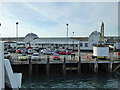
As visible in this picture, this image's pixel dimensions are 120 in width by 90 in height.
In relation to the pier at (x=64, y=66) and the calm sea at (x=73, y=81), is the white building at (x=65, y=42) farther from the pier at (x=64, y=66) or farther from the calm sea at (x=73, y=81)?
the calm sea at (x=73, y=81)

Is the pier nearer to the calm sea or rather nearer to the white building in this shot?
the calm sea

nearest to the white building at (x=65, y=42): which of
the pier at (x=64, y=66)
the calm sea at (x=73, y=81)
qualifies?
the pier at (x=64, y=66)

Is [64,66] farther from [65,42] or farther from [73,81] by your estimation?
[65,42]

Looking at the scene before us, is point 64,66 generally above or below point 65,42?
below

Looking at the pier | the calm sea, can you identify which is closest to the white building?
the pier

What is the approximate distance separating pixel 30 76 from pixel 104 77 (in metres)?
11.4

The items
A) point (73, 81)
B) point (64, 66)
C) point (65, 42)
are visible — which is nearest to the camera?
point (73, 81)

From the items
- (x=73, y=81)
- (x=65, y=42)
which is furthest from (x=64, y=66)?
(x=65, y=42)

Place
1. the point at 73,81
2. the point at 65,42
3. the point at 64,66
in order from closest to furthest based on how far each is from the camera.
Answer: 1. the point at 73,81
2. the point at 64,66
3. the point at 65,42

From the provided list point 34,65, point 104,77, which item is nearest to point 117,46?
point 104,77

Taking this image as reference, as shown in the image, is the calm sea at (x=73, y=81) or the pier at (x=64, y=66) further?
the pier at (x=64, y=66)

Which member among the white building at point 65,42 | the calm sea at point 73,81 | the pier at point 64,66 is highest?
the white building at point 65,42

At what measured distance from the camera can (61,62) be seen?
19.9m

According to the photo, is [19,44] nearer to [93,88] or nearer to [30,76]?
[30,76]
